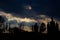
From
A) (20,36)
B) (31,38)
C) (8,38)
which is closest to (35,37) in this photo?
(31,38)

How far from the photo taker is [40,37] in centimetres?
6719

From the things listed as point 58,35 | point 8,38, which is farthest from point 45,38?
point 8,38

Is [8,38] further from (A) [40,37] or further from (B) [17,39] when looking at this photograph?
(A) [40,37]

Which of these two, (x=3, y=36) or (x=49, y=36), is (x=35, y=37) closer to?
(x=49, y=36)

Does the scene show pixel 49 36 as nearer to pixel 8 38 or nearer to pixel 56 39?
pixel 56 39

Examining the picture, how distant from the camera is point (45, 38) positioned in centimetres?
6769

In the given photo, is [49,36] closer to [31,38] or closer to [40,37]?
[40,37]

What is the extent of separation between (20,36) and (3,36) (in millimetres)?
7490

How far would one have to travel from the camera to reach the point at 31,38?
6494cm

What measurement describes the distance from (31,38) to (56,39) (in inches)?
384

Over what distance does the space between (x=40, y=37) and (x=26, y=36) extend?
20.9 ft

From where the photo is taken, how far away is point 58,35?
63.8m

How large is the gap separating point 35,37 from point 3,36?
13010mm

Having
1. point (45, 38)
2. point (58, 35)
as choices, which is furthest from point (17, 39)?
point (58, 35)
